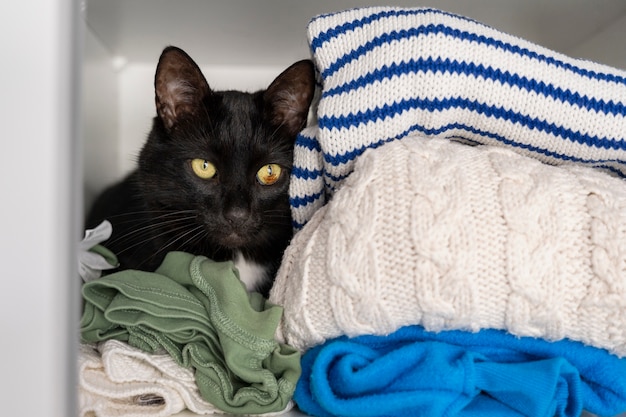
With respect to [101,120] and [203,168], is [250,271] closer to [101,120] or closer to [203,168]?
[203,168]

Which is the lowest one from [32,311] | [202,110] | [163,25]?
[32,311]

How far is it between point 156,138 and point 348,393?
1.90ft

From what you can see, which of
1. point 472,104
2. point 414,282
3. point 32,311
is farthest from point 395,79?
point 32,311

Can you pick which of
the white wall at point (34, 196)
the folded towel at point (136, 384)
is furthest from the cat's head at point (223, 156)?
the white wall at point (34, 196)

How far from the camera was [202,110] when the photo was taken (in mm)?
953

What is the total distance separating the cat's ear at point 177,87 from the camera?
0.91m

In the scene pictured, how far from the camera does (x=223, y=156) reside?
2.96ft

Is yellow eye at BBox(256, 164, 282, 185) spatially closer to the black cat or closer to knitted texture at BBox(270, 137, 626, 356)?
the black cat

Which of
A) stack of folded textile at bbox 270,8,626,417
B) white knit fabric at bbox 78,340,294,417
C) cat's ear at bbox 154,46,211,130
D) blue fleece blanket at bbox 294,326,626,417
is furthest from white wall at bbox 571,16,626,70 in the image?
white knit fabric at bbox 78,340,294,417

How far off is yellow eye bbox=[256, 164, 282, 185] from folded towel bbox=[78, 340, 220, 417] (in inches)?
13.0

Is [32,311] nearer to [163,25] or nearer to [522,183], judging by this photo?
[522,183]

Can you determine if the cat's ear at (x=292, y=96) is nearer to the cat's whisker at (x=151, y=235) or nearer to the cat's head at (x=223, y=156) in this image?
the cat's head at (x=223, y=156)

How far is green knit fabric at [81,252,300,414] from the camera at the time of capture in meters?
0.66

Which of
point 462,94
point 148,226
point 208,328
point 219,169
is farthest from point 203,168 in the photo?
point 462,94
